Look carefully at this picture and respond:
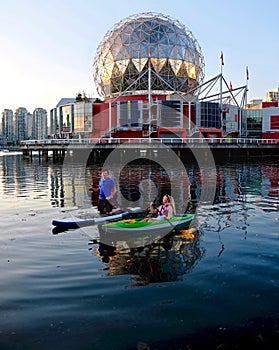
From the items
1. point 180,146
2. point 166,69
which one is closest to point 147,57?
point 166,69

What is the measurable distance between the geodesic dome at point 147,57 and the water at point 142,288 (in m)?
73.5

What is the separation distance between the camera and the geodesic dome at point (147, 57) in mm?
88000

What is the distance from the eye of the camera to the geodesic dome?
8800cm

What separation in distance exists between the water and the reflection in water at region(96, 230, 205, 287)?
3 centimetres

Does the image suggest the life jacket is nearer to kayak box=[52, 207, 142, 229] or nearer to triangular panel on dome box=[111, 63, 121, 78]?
kayak box=[52, 207, 142, 229]

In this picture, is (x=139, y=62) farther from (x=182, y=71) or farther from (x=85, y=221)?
(x=85, y=221)

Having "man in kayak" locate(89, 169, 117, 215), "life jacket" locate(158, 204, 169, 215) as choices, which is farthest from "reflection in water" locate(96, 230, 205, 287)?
"man in kayak" locate(89, 169, 117, 215)

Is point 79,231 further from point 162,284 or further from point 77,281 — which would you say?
point 162,284

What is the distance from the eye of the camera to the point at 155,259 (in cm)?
1192

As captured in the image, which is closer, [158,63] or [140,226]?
[140,226]

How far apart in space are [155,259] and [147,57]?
81900mm

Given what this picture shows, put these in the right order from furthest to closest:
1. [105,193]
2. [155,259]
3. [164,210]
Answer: [105,193], [164,210], [155,259]

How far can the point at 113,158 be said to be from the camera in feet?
215

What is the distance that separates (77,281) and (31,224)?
7.79 meters
